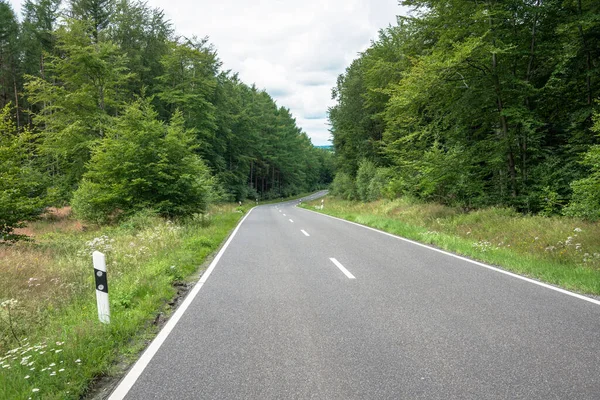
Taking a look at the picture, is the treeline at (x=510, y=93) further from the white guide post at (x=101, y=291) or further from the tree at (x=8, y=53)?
the tree at (x=8, y=53)

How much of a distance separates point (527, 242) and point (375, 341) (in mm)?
7459

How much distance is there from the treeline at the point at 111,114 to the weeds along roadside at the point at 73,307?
3574mm

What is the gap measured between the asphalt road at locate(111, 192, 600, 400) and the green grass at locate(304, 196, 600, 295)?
930 mm

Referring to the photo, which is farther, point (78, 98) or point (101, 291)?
point (78, 98)

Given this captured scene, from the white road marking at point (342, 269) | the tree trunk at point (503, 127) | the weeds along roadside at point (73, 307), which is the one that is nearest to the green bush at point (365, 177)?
the tree trunk at point (503, 127)

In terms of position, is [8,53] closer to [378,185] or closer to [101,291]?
[378,185]

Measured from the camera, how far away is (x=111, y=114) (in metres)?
29.6

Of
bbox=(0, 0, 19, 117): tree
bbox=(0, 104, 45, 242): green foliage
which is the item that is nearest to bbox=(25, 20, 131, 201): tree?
bbox=(0, 104, 45, 242): green foliage

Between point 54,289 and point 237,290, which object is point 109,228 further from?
point 237,290

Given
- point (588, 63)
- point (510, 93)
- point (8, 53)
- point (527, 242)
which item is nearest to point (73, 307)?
point (527, 242)

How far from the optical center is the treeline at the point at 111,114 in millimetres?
14680

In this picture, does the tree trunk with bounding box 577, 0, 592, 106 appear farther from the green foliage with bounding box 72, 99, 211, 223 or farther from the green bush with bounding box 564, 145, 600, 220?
the green foliage with bounding box 72, 99, 211, 223

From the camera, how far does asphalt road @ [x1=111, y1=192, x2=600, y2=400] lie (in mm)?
2959

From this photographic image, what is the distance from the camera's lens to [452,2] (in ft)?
44.7
